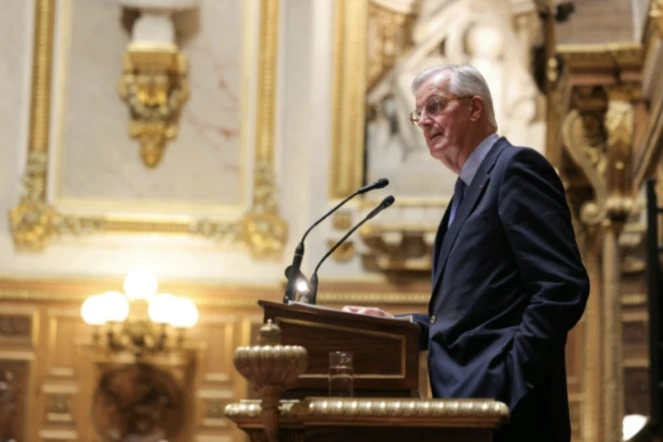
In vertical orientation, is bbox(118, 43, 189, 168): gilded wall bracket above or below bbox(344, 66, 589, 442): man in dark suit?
above

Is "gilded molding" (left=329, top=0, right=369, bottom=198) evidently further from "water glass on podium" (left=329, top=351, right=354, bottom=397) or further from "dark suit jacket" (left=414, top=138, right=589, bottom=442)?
"water glass on podium" (left=329, top=351, right=354, bottom=397)

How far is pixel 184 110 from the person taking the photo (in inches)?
359

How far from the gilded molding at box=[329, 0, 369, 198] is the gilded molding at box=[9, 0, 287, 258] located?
1.79 ft

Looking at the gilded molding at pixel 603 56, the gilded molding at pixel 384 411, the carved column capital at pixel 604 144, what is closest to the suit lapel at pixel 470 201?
the gilded molding at pixel 384 411

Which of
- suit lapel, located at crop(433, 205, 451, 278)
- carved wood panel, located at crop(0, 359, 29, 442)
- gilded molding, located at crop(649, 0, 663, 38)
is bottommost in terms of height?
carved wood panel, located at crop(0, 359, 29, 442)

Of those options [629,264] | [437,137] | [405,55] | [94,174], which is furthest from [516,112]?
[437,137]

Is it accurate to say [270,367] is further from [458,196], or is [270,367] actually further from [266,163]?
[266,163]

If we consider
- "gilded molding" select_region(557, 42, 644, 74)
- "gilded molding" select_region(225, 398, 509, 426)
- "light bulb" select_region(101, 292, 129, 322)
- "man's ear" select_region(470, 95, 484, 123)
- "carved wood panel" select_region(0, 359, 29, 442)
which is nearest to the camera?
"gilded molding" select_region(225, 398, 509, 426)

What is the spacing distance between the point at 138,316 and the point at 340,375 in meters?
5.76

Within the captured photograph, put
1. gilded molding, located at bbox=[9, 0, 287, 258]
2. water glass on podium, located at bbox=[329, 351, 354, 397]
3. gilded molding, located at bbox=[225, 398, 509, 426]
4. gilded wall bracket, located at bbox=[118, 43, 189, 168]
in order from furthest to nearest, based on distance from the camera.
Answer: gilded wall bracket, located at bbox=[118, 43, 189, 168] → gilded molding, located at bbox=[9, 0, 287, 258] → water glass on podium, located at bbox=[329, 351, 354, 397] → gilded molding, located at bbox=[225, 398, 509, 426]

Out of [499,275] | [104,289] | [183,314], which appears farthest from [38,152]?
[499,275]

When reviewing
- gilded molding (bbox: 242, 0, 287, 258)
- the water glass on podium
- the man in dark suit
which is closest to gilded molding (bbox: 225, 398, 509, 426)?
the water glass on podium

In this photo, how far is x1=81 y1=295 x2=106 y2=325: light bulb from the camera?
820 cm

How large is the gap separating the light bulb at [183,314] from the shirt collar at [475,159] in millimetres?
5399
